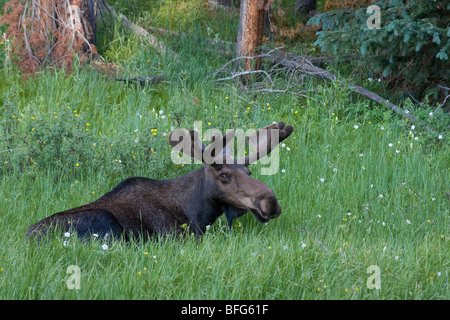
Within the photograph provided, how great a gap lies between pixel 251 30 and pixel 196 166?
138 inches

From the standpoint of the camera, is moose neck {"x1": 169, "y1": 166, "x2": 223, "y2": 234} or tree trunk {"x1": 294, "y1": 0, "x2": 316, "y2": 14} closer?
moose neck {"x1": 169, "y1": 166, "x2": 223, "y2": 234}

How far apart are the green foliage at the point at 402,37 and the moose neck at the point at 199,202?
3.07 m

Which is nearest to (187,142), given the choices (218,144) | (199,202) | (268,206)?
(218,144)

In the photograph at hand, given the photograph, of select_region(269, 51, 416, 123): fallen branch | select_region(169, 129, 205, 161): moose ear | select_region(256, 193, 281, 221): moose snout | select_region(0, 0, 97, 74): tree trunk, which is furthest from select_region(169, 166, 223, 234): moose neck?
select_region(0, 0, 97, 74): tree trunk

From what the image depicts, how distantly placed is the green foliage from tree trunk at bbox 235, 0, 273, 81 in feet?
5.06

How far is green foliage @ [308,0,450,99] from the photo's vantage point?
25.9 ft

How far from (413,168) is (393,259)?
285 cm

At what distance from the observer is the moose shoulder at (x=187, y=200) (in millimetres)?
5664

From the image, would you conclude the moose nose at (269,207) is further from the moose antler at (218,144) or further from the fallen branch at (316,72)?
the fallen branch at (316,72)

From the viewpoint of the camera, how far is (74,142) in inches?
305

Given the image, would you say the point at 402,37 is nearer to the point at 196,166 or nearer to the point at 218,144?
the point at 196,166

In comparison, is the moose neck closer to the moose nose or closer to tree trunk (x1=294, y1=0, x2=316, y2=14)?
the moose nose
